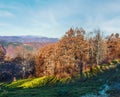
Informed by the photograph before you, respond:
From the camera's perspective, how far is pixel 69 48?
124 meters

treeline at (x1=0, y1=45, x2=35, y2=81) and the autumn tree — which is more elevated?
the autumn tree

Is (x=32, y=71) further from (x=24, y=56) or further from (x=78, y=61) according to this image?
(x=78, y=61)

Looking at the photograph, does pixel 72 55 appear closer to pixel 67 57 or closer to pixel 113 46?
pixel 67 57

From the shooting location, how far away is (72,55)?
123188 millimetres

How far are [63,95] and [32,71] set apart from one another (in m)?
77.7

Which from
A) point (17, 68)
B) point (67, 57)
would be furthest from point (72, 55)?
point (17, 68)

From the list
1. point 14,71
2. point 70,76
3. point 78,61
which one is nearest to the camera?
point 70,76

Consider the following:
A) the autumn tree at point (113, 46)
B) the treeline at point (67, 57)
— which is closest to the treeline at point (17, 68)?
the treeline at point (67, 57)

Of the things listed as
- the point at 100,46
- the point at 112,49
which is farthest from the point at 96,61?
the point at 112,49

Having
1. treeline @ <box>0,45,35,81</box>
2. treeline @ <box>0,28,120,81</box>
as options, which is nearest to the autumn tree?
treeline @ <box>0,28,120,81</box>

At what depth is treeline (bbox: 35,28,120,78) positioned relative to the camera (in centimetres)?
12275

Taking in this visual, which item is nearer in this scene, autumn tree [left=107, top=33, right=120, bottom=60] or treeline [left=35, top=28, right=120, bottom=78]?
treeline [left=35, top=28, right=120, bottom=78]

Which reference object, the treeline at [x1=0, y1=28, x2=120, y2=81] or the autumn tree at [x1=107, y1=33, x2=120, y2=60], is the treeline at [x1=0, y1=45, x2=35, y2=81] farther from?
the autumn tree at [x1=107, y1=33, x2=120, y2=60]

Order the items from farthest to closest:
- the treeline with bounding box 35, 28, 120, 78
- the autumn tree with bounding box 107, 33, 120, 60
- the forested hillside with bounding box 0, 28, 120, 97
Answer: the autumn tree with bounding box 107, 33, 120, 60 < the treeline with bounding box 35, 28, 120, 78 < the forested hillside with bounding box 0, 28, 120, 97
